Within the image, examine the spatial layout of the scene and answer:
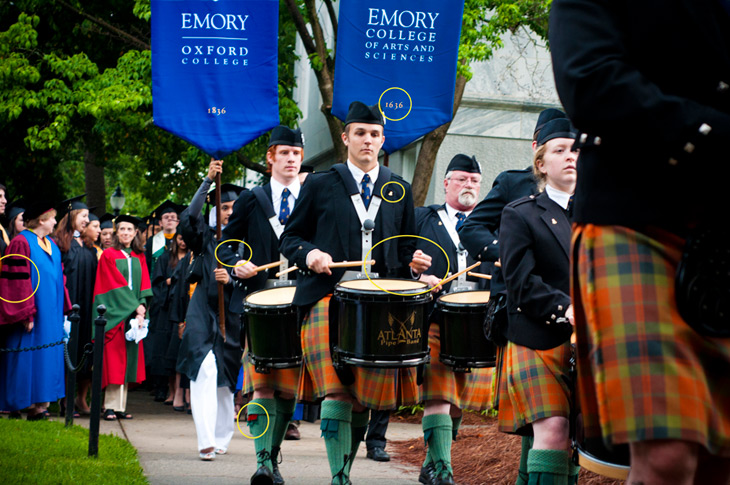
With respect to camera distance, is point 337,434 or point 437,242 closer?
point 337,434

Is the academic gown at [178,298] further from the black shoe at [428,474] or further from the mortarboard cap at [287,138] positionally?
the black shoe at [428,474]

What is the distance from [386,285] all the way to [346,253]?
48cm

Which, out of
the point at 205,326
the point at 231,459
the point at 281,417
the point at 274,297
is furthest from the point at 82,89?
the point at 281,417

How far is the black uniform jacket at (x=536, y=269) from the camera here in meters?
4.68

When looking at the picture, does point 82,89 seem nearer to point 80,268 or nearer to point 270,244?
point 80,268

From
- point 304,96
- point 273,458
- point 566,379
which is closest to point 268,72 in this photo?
point 273,458

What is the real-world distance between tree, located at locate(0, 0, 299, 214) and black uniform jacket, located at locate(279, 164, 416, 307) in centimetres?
889

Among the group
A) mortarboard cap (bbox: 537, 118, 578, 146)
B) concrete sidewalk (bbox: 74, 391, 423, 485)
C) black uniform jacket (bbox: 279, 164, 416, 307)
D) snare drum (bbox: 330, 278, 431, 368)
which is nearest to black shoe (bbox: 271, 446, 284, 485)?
concrete sidewalk (bbox: 74, 391, 423, 485)

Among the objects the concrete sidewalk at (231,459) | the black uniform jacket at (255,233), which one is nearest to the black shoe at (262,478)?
the concrete sidewalk at (231,459)

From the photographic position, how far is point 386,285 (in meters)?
5.70

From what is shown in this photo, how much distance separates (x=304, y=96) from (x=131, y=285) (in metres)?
14.9

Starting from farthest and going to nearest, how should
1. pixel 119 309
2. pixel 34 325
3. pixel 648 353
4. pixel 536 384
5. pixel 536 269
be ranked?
pixel 119 309
pixel 34 325
pixel 536 269
pixel 536 384
pixel 648 353

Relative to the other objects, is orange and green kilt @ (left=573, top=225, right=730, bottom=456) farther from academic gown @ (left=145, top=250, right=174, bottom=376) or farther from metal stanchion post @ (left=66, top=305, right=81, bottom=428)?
academic gown @ (left=145, top=250, right=174, bottom=376)

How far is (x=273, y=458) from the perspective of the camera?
6656 mm
